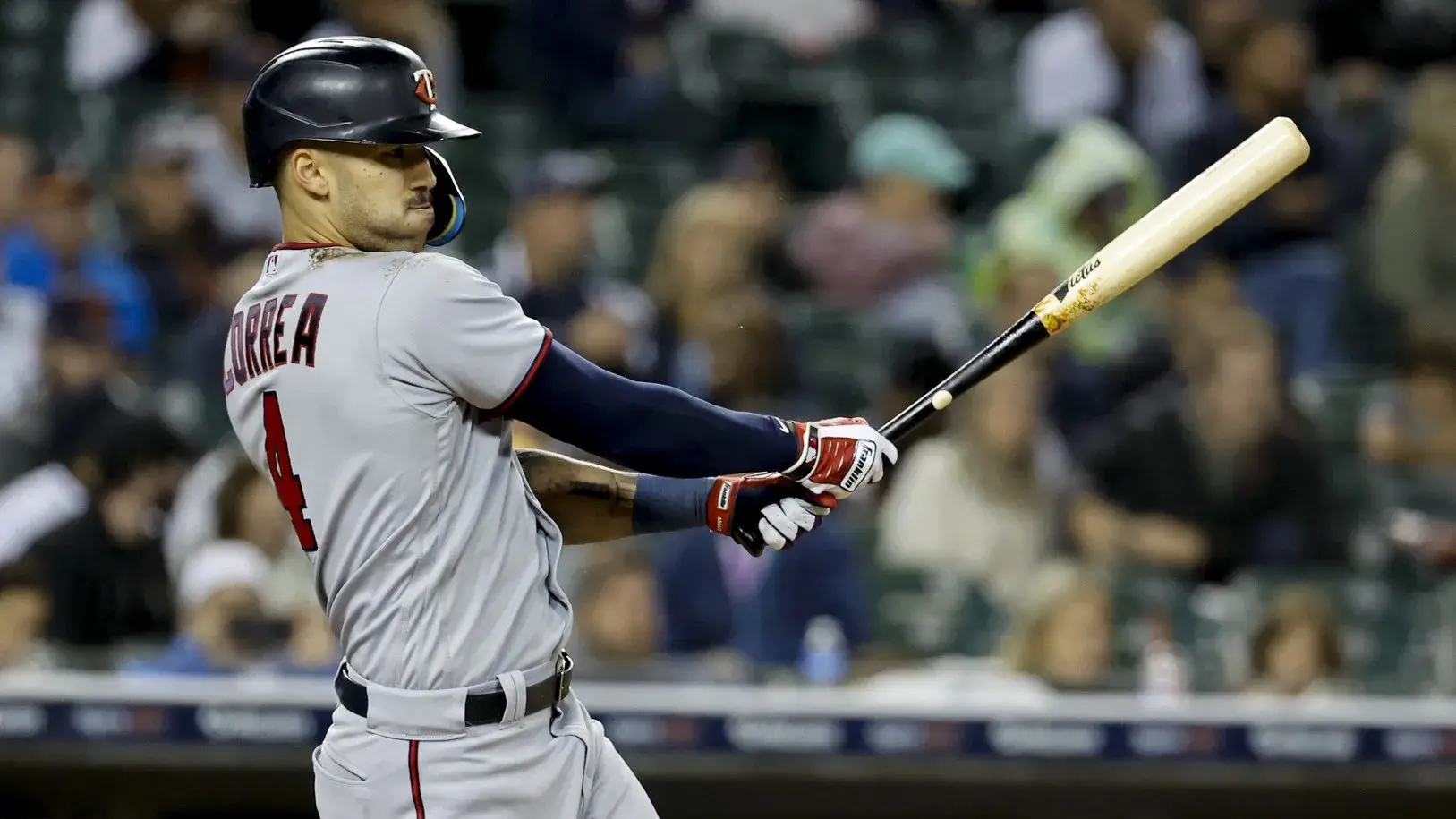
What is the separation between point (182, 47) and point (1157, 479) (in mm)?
3828

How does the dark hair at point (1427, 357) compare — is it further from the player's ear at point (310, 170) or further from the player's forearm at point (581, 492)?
the player's ear at point (310, 170)

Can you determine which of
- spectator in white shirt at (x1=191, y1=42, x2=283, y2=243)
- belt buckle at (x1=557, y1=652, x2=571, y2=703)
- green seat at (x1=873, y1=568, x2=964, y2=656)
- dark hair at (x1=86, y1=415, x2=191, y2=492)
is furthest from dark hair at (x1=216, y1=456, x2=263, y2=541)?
belt buckle at (x1=557, y1=652, x2=571, y2=703)

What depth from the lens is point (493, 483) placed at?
256 centimetres

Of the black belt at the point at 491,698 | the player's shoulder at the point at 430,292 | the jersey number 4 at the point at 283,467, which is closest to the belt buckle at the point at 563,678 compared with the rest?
the black belt at the point at 491,698

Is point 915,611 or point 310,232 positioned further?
point 915,611

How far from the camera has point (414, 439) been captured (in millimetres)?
2477

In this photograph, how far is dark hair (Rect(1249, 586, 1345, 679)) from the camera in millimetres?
5023

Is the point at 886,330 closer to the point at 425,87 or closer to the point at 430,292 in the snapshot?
the point at 425,87

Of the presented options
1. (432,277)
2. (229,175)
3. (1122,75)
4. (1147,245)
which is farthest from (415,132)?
(1122,75)

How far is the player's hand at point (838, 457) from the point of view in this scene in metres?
2.61

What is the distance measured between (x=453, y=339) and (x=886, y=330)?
395cm

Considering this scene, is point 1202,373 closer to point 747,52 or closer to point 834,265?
point 834,265

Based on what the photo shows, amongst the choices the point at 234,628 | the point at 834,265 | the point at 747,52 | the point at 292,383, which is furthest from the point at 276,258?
the point at 747,52

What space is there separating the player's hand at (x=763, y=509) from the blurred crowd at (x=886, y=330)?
7.05 ft
